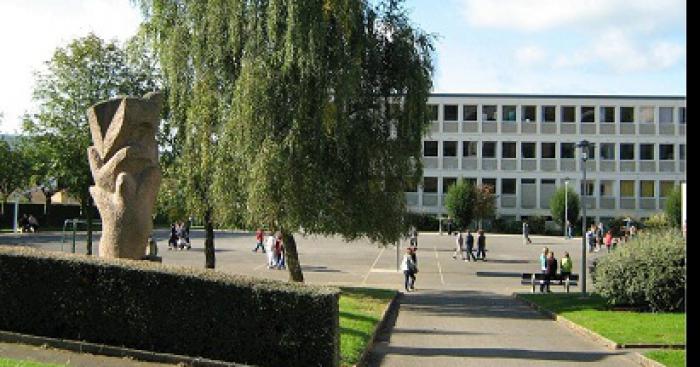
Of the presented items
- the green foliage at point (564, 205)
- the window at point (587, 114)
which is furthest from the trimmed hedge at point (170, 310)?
the window at point (587, 114)

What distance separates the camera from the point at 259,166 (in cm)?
2034

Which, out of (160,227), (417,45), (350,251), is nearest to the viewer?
(417,45)

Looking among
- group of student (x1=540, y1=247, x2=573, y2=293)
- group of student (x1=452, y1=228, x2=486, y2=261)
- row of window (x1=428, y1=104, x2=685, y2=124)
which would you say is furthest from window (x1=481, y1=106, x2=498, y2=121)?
group of student (x1=540, y1=247, x2=573, y2=293)

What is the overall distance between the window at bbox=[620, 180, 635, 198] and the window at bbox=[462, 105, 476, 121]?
15.0 m

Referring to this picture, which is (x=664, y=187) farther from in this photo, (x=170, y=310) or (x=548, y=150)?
(x=170, y=310)

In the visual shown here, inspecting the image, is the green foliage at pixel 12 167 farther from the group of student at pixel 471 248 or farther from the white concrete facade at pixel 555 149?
the white concrete facade at pixel 555 149

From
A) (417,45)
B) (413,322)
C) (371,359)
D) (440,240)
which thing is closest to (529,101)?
(440,240)

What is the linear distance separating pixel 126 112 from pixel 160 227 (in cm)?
6842

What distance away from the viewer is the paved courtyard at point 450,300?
13.9 m

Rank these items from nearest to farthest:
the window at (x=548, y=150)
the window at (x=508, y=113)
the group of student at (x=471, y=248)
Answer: the group of student at (x=471, y=248), the window at (x=548, y=150), the window at (x=508, y=113)

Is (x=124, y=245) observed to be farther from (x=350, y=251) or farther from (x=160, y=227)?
(x=160, y=227)

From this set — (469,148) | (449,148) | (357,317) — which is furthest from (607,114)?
(357,317)

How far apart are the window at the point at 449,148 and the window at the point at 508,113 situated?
5332 mm

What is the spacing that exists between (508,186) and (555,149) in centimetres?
554
